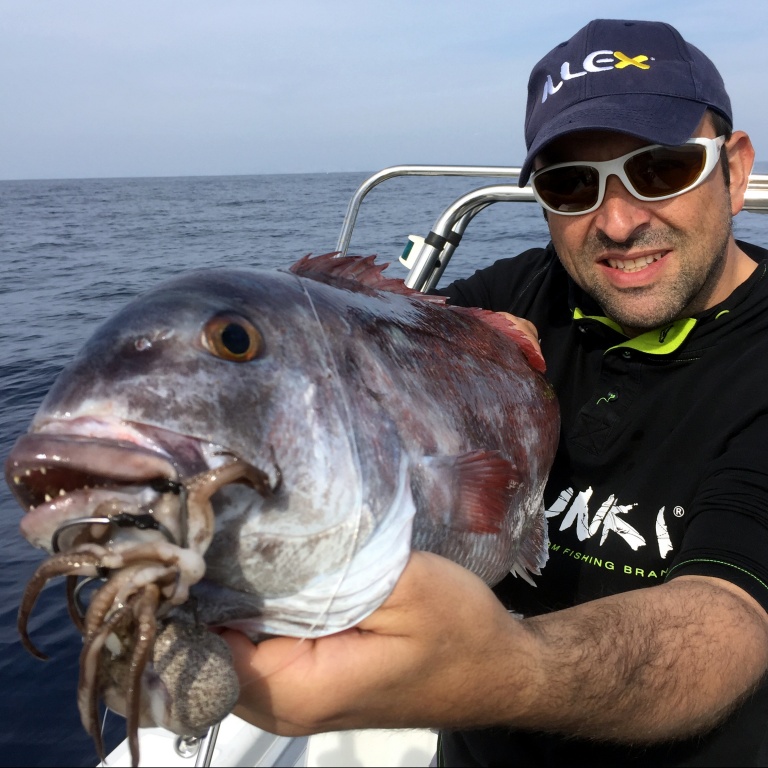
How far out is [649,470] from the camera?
2.18 m

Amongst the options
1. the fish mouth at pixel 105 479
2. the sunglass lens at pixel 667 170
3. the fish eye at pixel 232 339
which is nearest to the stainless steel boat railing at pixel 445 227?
the sunglass lens at pixel 667 170

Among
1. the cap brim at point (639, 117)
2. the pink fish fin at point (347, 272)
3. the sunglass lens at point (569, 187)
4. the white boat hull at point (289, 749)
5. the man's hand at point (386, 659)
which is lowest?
the white boat hull at point (289, 749)

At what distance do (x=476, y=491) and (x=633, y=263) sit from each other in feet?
4.52

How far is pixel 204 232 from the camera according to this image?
2631 centimetres

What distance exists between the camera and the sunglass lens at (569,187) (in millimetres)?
2439

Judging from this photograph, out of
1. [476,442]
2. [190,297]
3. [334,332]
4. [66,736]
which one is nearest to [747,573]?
[476,442]

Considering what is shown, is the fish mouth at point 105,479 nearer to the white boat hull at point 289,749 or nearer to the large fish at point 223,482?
the large fish at point 223,482

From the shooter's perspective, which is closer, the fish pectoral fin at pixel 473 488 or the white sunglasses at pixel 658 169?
the fish pectoral fin at pixel 473 488

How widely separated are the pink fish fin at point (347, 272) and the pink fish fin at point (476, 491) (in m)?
0.53

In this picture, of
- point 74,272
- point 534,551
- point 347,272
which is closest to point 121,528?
point 347,272

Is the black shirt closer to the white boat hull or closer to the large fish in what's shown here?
the large fish

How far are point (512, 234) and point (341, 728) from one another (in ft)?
70.8

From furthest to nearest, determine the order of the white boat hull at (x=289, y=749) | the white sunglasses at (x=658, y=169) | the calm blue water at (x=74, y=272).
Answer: the calm blue water at (x=74, y=272) < the white boat hull at (x=289, y=749) < the white sunglasses at (x=658, y=169)

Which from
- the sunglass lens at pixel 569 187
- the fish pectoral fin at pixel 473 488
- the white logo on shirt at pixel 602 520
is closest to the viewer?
the fish pectoral fin at pixel 473 488
